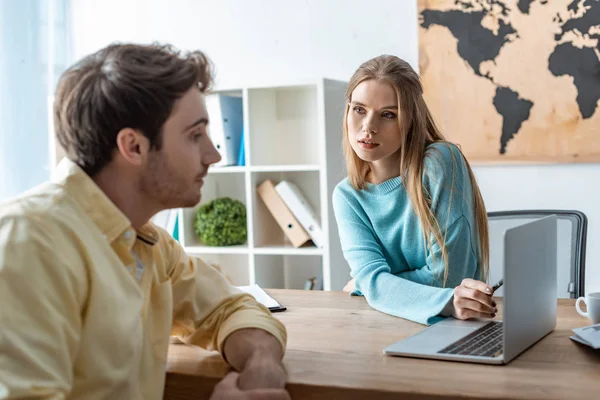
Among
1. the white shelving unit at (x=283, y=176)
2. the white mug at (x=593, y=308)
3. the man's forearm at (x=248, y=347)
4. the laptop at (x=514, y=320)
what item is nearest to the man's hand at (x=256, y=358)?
the man's forearm at (x=248, y=347)

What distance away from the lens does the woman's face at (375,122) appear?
1.81 meters

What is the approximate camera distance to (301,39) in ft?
11.1

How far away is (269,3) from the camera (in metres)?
3.43

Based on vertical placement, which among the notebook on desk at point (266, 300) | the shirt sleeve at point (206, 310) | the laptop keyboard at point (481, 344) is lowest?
the notebook on desk at point (266, 300)

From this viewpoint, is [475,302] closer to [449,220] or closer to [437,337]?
[437,337]

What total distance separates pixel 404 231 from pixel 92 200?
0.93 metres

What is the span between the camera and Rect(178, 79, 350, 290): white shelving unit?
3.11m

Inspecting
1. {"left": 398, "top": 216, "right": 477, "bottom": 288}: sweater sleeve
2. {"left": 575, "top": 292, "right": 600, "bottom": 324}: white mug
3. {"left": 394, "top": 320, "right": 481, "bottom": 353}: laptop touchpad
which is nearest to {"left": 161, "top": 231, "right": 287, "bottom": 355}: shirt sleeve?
{"left": 394, "top": 320, "right": 481, "bottom": 353}: laptop touchpad

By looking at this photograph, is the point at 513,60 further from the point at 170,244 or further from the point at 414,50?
the point at 170,244

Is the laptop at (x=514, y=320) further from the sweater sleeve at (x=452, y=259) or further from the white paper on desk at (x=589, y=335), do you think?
the sweater sleeve at (x=452, y=259)

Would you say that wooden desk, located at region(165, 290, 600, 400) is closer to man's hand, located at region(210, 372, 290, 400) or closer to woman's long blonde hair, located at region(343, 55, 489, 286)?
man's hand, located at region(210, 372, 290, 400)

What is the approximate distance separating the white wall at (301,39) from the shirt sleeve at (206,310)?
1933 millimetres

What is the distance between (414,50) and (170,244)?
208 centimetres

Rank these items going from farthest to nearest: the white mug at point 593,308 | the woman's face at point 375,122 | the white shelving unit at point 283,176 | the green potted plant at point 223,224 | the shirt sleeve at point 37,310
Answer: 1. the green potted plant at point 223,224
2. the white shelving unit at point 283,176
3. the woman's face at point 375,122
4. the white mug at point 593,308
5. the shirt sleeve at point 37,310
